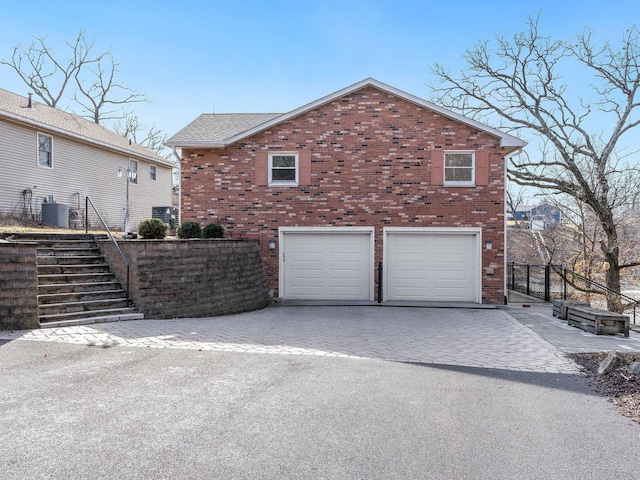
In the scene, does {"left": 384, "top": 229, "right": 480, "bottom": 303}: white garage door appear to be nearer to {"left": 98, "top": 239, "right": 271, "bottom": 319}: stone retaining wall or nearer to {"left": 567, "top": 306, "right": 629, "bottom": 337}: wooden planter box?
{"left": 567, "top": 306, "right": 629, "bottom": 337}: wooden planter box

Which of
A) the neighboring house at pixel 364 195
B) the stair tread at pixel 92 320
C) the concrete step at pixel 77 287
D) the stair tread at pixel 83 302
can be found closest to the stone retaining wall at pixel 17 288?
the stair tread at pixel 92 320

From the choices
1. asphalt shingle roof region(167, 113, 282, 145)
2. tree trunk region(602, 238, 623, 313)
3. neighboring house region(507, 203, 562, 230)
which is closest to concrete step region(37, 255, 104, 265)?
asphalt shingle roof region(167, 113, 282, 145)

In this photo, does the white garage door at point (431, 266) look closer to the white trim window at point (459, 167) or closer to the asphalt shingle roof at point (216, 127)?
the white trim window at point (459, 167)

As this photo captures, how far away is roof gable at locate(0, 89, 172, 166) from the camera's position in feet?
53.1

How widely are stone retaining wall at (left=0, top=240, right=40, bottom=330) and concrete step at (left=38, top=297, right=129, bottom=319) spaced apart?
41 cm

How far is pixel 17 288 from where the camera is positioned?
7.70 m

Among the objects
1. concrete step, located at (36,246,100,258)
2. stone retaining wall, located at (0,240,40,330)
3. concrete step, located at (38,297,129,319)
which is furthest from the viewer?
concrete step, located at (36,246,100,258)

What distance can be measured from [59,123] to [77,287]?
40.6 ft

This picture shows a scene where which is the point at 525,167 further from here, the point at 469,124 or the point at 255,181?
the point at 255,181

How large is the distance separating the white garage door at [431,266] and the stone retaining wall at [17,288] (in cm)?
908

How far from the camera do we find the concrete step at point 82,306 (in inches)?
328

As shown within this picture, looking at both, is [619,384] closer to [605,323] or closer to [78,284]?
[605,323]

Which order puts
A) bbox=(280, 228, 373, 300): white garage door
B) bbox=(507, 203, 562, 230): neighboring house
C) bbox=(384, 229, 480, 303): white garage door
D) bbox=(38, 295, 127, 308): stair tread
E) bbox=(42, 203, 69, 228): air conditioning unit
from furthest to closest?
1. bbox=(507, 203, 562, 230): neighboring house
2. bbox=(42, 203, 69, 228): air conditioning unit
3. bbox=(280, 228, 373, 300): white garage door
4. bbox=(384, 229, 480, 303): white garage door
5. bbox=(38, 295, 127, 308): stair tread

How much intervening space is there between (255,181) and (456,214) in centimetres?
612
